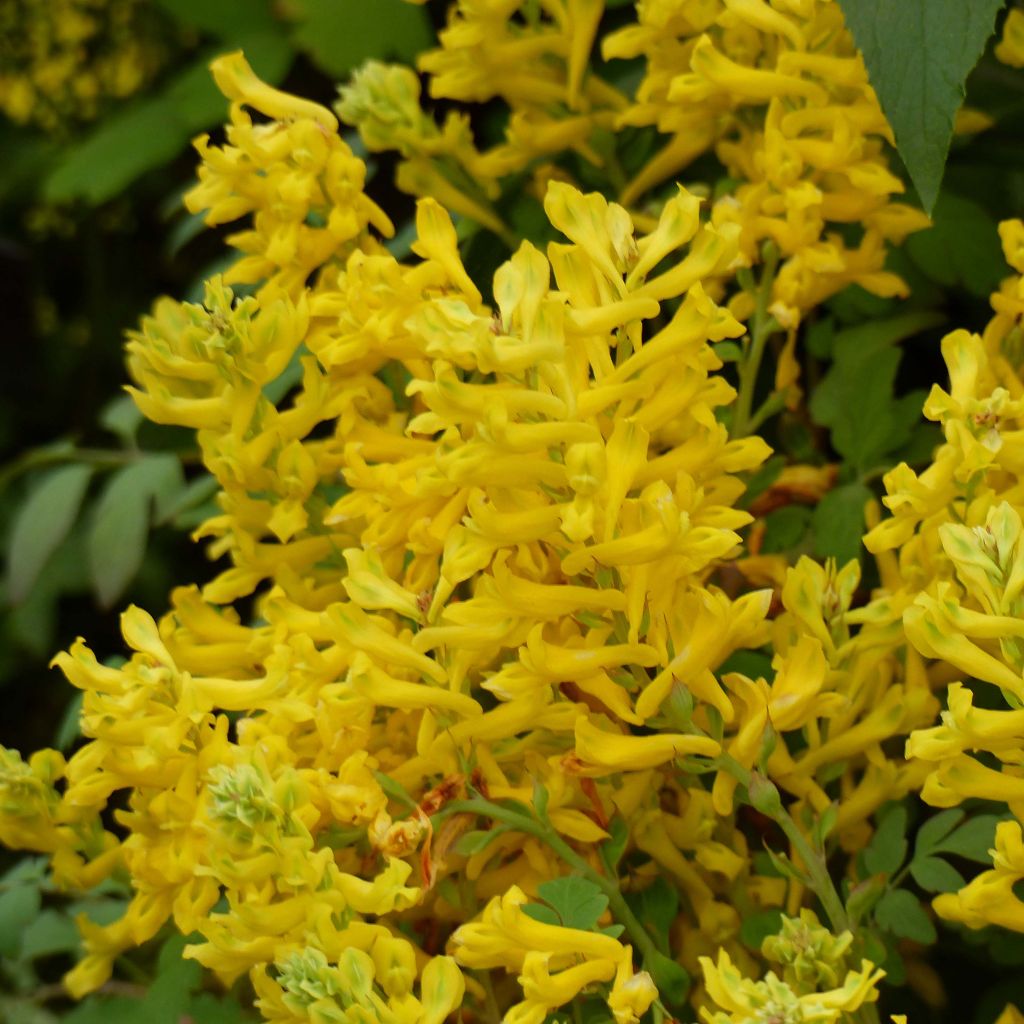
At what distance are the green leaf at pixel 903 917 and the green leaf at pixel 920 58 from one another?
0.38m

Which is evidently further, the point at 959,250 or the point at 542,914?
Answer: the point at 959,250

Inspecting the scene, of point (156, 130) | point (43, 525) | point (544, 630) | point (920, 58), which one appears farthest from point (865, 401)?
point (156, 130)

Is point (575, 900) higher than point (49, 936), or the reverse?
point (575, 900)

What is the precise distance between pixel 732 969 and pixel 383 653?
22 cm

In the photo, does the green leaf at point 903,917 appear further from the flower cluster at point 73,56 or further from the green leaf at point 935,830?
the flower cluster at point 73,56

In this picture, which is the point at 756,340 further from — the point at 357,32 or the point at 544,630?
the point at 357,32

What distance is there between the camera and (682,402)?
74 cm

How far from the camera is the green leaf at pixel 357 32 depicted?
5.14 ft

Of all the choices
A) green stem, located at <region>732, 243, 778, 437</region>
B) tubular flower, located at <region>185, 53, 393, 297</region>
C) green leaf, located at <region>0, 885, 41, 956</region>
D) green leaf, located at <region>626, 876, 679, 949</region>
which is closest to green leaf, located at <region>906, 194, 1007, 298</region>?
green stem, located at <region>732, 243, 778, 437</region>

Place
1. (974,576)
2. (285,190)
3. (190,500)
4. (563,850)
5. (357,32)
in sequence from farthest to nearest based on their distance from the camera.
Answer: (357,32) → (190,500) → (285,190) → (563,850) → (974,576)

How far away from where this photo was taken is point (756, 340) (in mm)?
952

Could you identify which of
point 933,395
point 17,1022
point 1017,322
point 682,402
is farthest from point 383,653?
point 17,1022

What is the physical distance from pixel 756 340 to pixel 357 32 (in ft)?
2.64

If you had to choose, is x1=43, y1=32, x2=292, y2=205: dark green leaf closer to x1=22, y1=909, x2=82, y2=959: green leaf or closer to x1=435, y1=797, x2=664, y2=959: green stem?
x1=22, y1=909, x2=82, y2=959: green leaf
